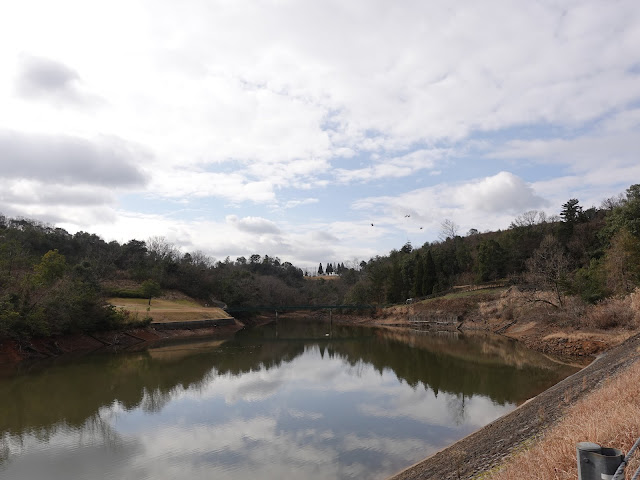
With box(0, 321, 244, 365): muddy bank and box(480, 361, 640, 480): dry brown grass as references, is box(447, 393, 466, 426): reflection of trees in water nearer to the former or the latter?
box(480, 361, 640, 480): dry brown grass

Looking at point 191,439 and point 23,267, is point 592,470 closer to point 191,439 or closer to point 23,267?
point 191,439

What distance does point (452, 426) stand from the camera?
15.7 metres

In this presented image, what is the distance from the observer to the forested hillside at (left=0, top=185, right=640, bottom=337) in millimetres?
33438

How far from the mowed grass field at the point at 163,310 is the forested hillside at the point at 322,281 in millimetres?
1987

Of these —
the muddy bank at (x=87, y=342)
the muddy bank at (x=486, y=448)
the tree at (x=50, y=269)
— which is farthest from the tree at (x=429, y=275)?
the muddy bank at (x=486, y=448)

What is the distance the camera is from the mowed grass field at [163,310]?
4838 centimetres

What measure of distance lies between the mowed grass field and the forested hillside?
199cm

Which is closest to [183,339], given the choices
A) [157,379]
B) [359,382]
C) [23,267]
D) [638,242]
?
[23,267]

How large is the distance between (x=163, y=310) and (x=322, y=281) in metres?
65.9

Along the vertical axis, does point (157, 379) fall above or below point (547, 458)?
below

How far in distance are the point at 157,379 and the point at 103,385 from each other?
9.84ft

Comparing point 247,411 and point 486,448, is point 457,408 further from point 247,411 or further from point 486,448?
point 247,411

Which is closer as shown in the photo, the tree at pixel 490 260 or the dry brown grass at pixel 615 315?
the dry brown grass at pixel 615 315

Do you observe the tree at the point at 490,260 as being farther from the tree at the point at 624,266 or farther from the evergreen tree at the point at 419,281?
the tree at the point at 624,266
